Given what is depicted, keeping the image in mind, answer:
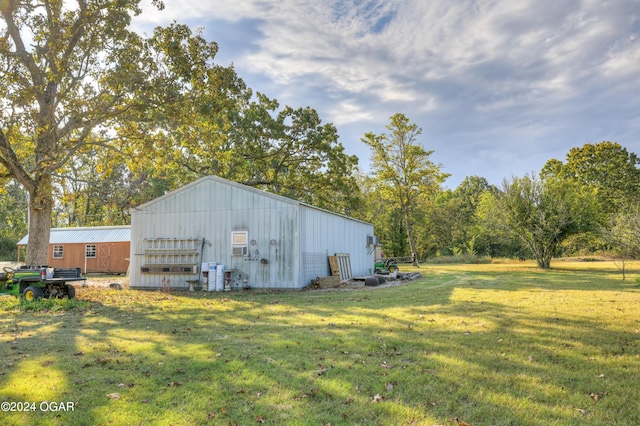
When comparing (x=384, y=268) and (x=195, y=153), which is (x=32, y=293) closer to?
(x=195, y=153)

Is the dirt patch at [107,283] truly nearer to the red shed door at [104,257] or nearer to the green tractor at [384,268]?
the red shed door at [104,257]

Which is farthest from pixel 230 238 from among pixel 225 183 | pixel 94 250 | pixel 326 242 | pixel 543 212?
pixel 543 212

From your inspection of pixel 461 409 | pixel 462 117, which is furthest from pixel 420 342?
pixel 462 117

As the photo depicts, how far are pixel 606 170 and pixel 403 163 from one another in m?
33.4

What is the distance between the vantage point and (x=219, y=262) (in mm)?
16234

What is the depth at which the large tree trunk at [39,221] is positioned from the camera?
47.5ft

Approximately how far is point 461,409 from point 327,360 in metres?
2.02

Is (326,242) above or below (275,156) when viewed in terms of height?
below

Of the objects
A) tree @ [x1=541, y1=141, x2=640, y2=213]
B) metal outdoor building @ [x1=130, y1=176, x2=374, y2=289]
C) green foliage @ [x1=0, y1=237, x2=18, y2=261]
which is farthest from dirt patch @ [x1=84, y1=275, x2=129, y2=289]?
tree @ [x1=541, y1=141, x2=640, y2=213]

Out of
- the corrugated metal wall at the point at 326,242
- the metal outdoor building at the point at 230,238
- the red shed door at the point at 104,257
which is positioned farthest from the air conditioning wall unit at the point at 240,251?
the red shed door at the point at 104,257

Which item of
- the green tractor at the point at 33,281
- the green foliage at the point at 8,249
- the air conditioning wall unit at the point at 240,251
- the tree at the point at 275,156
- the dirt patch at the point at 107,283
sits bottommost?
the dirt patch at the point at 107,283

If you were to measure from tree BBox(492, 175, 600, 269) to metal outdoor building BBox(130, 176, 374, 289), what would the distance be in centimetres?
1528

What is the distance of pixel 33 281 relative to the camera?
1205cm

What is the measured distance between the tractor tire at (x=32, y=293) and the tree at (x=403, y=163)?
2678 centimetres
